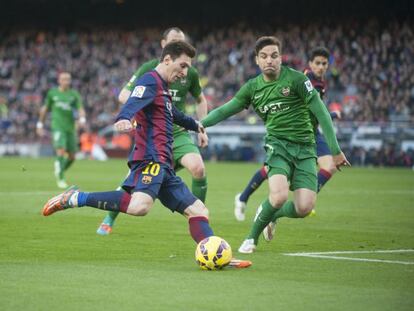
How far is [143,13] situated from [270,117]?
141 feet

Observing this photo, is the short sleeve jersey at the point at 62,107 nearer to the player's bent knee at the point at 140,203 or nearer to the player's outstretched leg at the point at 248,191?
the player's outstretched leg at the point at 248,191

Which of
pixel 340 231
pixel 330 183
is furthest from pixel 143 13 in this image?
pixel 340 231

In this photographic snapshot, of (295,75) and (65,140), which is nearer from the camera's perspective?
(295,75)

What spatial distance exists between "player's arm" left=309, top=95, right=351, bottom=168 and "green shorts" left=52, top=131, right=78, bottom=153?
1378 cm

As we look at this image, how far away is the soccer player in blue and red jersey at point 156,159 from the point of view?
929 cm

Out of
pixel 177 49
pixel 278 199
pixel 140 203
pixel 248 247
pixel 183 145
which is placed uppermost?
pixel 177 49

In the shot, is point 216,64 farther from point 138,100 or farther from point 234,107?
point 138,100

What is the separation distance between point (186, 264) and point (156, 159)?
1135 mm

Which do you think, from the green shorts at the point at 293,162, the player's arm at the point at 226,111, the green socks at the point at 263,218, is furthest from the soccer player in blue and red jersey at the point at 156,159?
the green shorts at the point at 293,162

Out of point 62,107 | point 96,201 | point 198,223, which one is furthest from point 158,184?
point 62,107

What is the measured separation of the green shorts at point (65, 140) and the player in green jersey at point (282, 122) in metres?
13.3

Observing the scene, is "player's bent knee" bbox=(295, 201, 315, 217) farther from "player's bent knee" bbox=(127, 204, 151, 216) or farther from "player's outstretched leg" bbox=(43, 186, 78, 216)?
"player's outstretched leg" bbox=(43, 186, 78, 216)

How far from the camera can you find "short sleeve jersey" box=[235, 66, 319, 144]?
10.6m

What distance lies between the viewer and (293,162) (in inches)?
420
